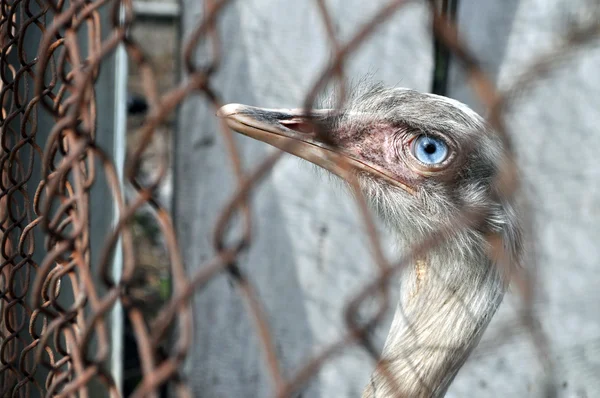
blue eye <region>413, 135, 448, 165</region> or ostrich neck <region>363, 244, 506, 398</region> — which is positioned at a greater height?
blue eye <region>413, 135, 448, 165</region>

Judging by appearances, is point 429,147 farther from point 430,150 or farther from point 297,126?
point 297,126

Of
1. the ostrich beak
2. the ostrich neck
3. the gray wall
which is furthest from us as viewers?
the gray wall

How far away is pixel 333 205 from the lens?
7.93ft

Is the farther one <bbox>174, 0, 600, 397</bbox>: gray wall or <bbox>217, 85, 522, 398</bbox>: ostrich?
<bbox>174, 0, 600, 397</bbox>: gray wall

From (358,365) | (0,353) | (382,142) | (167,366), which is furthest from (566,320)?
(167,366)

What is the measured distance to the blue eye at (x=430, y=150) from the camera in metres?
1.36

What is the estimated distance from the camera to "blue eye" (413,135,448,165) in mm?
1355

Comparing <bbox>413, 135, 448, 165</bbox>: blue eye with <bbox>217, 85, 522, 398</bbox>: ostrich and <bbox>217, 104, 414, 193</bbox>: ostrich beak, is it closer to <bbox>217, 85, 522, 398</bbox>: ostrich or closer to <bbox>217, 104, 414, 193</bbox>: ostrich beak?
<bbox>217, 85, 522, 398</bbox>: ostrich

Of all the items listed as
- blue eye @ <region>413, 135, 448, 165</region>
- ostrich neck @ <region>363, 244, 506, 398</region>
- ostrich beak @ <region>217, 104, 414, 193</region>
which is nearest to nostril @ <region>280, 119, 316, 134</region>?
ostrich beak @ <region>217, 104, 414, 193</region>

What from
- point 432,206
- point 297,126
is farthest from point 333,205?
point 297,126

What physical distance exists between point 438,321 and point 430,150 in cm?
36

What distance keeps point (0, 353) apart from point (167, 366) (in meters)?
0.82

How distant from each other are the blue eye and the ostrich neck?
0.64 ft

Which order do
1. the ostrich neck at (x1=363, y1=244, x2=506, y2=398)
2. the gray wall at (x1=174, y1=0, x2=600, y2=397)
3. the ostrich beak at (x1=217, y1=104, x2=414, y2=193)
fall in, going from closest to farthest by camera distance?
the ostrich beak at (x1=217, y1=104, x2=414, y2=193) → the ostrich neck at (x1=363, y1=244, x2=506, y2=398) → the gray wall at (x1=174, y1=0, x2=600, y2=397)
